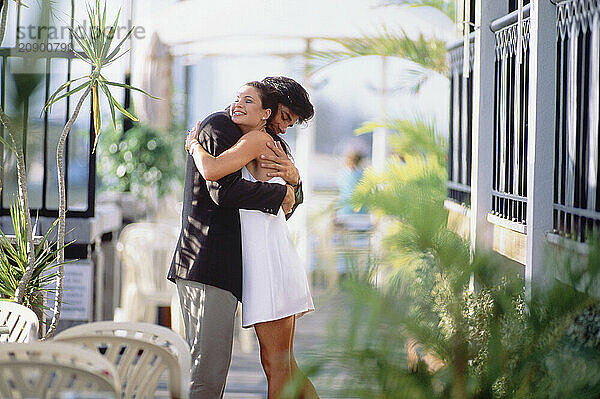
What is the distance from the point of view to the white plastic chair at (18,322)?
7.82ft

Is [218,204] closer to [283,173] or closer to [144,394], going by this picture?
[283,173]

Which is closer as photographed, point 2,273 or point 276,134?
point 276,134

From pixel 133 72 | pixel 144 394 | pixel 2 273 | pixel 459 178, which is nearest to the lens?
pixel 144 394

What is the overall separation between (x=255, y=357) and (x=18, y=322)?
258 cm

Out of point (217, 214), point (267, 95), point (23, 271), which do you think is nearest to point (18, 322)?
point (217, 214)

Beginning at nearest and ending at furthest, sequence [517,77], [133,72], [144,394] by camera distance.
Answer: [144,394] → [517,77] → [133,72]

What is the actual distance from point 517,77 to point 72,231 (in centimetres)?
232

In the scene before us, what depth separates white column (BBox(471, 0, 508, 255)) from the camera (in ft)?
14.0

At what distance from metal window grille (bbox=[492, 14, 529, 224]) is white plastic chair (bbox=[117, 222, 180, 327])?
1.92m

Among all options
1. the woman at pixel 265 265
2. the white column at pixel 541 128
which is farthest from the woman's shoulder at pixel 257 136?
the white column at pixel 541 128

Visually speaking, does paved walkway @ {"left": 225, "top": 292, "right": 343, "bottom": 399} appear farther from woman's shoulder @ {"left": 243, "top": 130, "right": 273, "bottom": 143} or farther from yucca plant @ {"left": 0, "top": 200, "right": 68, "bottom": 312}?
yucca plant @ {"left": 0, "top": 200, "right": 68, "bottom": 312}

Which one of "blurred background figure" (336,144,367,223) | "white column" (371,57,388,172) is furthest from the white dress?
"white column" (371,57,388,172)

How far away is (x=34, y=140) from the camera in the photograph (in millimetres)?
4520

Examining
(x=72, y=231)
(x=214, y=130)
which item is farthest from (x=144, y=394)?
(x=72, y=231)
